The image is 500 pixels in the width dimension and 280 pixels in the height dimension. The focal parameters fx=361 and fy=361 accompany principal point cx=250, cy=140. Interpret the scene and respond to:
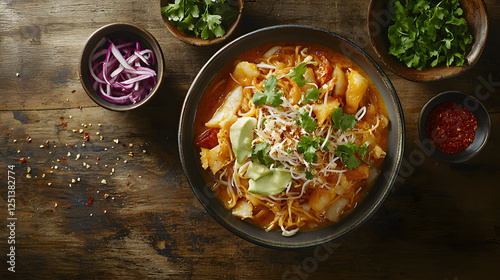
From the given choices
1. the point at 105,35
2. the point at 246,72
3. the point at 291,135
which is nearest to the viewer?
the point at 291,135

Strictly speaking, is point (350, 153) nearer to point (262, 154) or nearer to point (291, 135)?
point (291, 135)

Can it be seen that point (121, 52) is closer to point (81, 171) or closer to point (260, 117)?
point (81, 171)

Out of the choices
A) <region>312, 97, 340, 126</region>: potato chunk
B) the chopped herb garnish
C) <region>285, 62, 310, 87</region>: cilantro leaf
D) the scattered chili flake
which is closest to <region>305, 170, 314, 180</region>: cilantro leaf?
the chopped herb garnish

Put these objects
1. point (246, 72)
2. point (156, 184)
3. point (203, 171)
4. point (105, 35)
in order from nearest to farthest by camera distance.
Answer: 1. point (246, 72)
2. point (203, 171)
3. point (105, 35)
4. point (156, 184)

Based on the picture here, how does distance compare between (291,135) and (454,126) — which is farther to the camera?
(454,126)

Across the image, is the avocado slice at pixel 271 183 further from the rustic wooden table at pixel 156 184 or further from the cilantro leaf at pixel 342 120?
the rustic wooden table at pixel 156 184

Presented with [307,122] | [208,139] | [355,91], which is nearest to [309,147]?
[307,122]

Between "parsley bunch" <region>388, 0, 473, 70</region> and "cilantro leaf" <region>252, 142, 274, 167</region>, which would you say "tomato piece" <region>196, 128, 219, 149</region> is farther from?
"parsley bunch" <region>388, 0, 473, 70</region>
